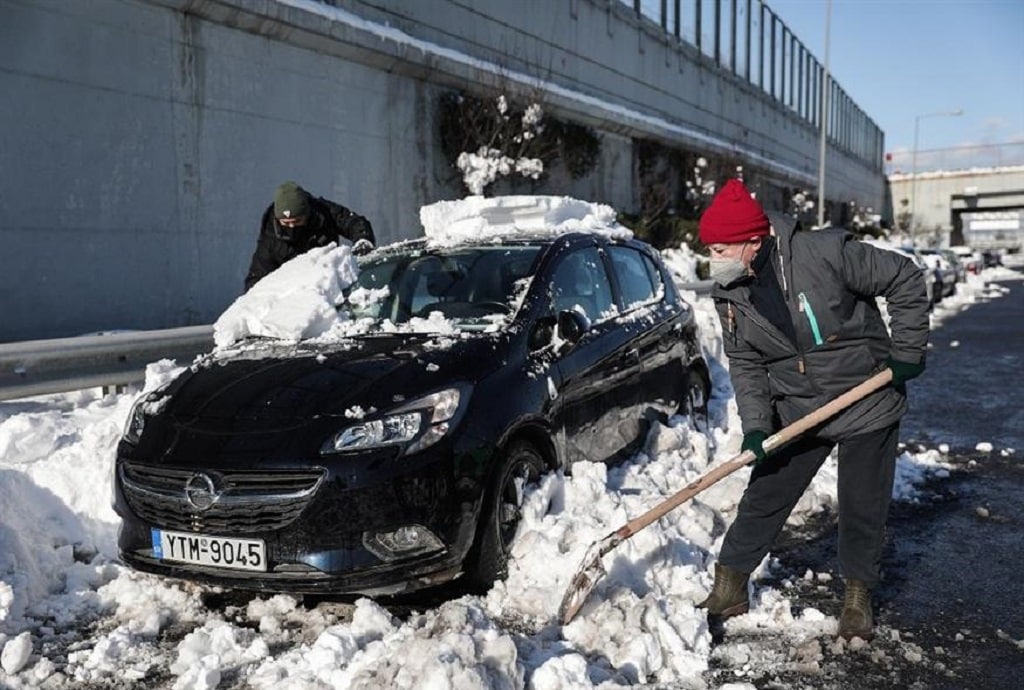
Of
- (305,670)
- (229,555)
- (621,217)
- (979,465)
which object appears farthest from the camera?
(621,217)

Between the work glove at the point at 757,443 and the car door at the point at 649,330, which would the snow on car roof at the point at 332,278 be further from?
the work glove at the point at 757,443

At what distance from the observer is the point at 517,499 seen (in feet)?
13.5

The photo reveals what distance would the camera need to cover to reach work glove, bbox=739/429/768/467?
3693 mm

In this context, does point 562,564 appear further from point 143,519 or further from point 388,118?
point 388,118

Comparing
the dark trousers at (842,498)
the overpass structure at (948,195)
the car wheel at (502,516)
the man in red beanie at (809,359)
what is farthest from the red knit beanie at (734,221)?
the overpass structure at (948,195)

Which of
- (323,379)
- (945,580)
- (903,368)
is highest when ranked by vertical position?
(903,368)

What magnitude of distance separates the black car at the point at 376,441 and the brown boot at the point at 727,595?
0.89 m

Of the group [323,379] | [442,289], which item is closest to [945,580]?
[442,289]

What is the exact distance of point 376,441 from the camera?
12.0ft

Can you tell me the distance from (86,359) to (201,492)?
9.00ft

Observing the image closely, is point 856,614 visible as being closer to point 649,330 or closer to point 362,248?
point 649,330

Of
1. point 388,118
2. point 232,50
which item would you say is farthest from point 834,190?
point 232,50

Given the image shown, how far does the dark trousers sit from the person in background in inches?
144

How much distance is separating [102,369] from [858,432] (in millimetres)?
4649
